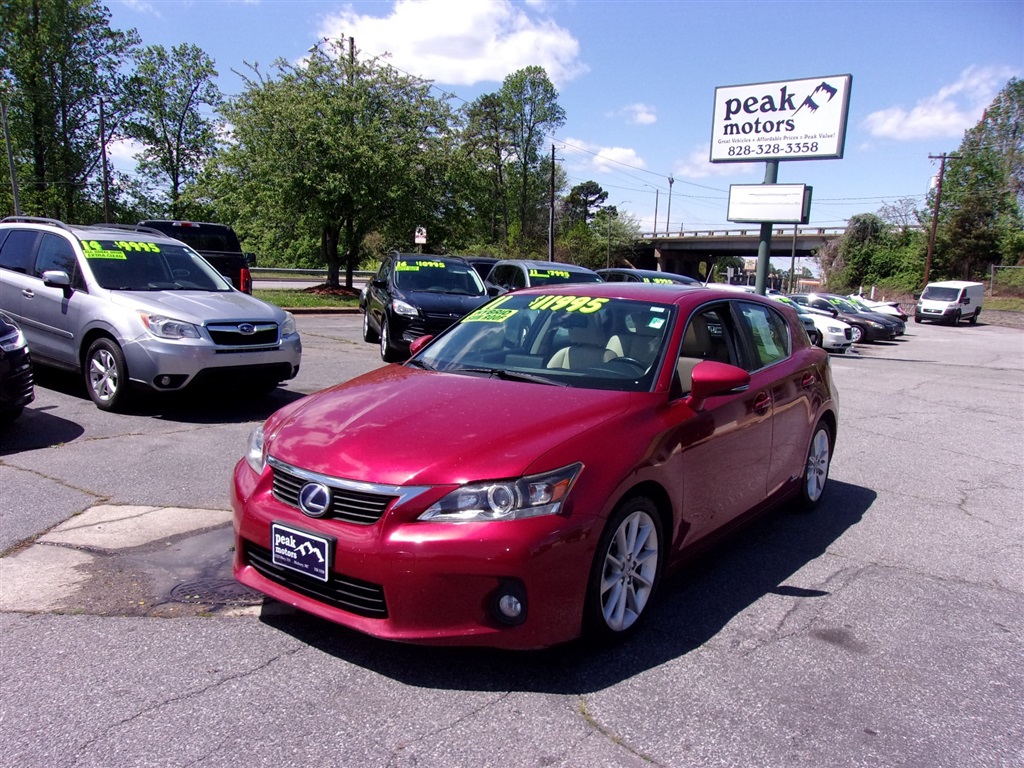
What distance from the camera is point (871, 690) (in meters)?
3.11

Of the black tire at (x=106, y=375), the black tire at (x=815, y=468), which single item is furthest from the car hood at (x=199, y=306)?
the black tire at (x=815, y=468)

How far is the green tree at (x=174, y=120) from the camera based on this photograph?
49.5 m

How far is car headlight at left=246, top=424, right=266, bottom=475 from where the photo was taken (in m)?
3.41

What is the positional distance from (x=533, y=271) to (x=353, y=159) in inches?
542

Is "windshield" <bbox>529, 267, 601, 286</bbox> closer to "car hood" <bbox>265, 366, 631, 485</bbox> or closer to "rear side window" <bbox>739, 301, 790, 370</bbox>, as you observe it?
"rear side window" <bbox>739, 301, 790, 370</bbox>

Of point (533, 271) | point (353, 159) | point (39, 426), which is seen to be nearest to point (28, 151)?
point (353, 159)

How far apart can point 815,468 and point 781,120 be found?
21.6m

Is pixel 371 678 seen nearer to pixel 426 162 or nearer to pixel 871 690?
pixel 871 690

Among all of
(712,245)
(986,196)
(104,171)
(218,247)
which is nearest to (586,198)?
(712,245)

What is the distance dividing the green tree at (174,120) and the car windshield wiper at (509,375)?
50413 millimetres

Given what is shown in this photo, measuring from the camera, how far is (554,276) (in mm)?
14281

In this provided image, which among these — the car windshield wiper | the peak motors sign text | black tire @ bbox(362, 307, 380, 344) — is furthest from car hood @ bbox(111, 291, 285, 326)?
the peak motors sign text

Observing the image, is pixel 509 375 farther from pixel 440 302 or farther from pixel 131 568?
pixel 440 302

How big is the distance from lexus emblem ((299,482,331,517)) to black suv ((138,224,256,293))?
44.4 feet
